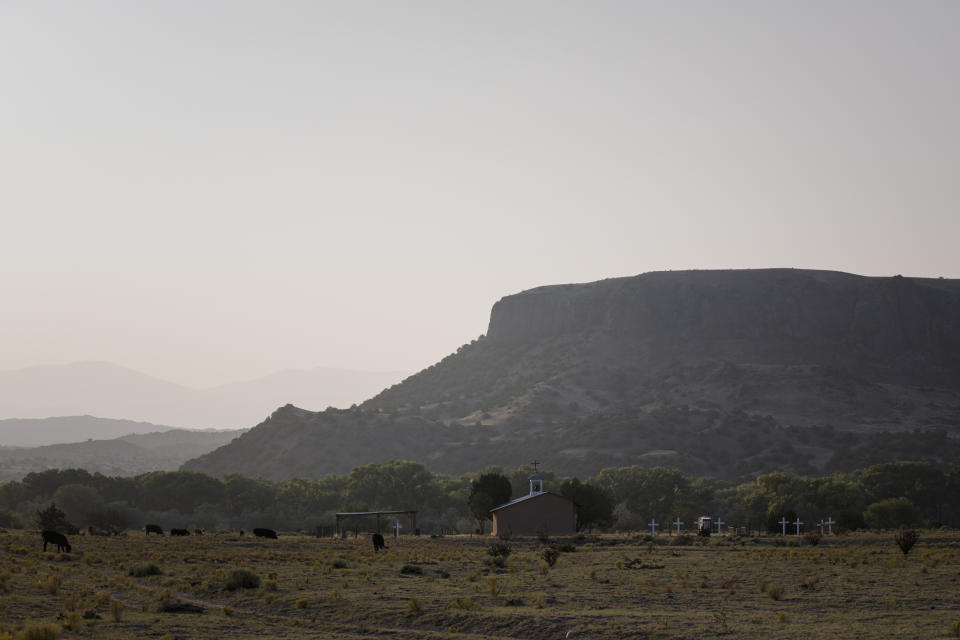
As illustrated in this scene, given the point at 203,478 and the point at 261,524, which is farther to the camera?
the point at 203,478

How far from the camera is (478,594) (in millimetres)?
31250

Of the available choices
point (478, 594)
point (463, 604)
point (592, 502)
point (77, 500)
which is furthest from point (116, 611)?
point (77, 500)

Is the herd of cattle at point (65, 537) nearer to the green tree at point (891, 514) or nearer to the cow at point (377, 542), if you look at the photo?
the cow at point (377, 542)

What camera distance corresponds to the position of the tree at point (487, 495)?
77.2 metres

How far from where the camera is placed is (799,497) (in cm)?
8556

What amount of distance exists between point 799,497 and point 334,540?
39788 millimetres

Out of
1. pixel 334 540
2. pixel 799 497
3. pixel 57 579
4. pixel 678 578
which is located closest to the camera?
pixel 57 579

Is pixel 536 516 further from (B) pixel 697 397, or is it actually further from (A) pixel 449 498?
(B) pixel 697 397

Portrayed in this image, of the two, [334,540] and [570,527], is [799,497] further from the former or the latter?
[334,540]

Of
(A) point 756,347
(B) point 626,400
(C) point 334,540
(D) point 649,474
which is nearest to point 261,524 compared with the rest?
(C) point 334,540

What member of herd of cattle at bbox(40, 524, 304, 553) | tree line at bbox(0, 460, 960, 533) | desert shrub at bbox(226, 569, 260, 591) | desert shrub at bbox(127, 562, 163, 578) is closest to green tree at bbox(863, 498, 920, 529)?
tree line at bbox(0, 460, 960, 533)

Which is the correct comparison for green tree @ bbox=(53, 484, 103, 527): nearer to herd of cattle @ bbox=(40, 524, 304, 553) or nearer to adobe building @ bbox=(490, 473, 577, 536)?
herd of cattle @ bbox=(40, 524, 304, 553)

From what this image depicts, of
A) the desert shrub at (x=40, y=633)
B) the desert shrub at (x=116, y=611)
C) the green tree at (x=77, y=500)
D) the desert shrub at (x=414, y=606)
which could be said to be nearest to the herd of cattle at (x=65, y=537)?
the desert shrub at (x=116, y=611)

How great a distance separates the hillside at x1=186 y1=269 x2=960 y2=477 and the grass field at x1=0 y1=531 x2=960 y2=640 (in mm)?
95696
